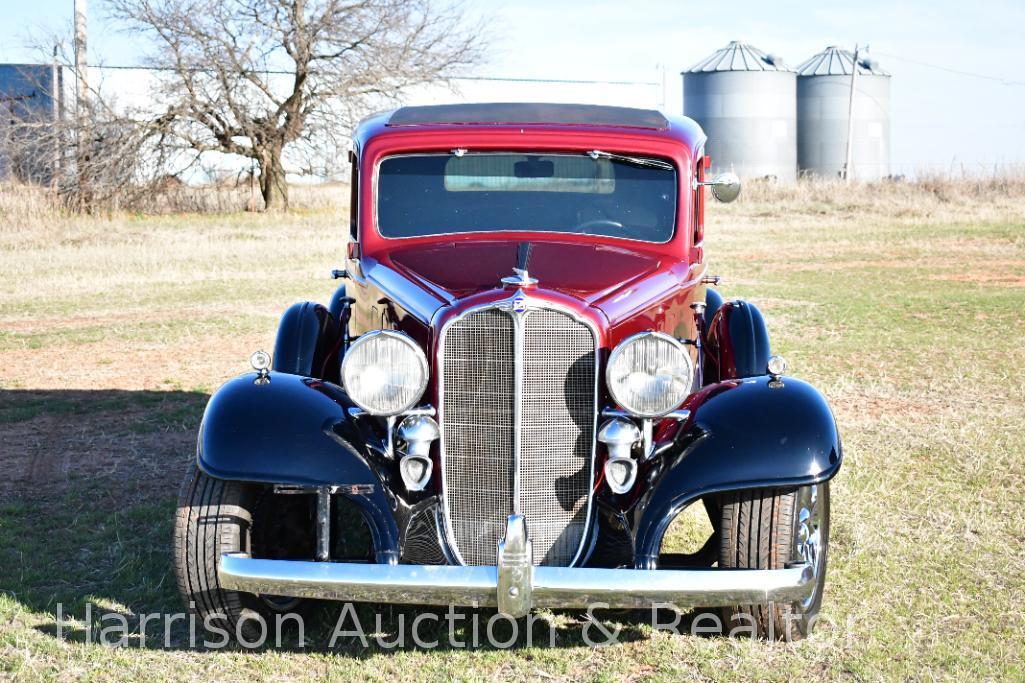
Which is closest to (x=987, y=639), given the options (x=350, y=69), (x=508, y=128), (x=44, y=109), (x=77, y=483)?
(x=508, y=128)

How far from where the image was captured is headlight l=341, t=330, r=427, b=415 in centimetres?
365

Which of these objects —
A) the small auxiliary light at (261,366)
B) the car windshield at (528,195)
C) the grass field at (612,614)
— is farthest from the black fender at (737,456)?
the small auxiliary light at (261,366)

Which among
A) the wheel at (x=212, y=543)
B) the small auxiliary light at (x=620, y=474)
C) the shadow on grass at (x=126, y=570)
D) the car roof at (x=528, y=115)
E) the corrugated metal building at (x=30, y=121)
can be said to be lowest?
the shadow on grass at (x=126, y=570)

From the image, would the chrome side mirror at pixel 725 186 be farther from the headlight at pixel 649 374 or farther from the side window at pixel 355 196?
the side window at pixel 355 196

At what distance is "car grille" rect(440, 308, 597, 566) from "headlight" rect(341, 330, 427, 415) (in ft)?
0.33

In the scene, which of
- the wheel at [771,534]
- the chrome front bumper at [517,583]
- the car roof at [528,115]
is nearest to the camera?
the chrome front bumper at [517,583]

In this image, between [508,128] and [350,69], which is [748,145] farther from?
[508,128]

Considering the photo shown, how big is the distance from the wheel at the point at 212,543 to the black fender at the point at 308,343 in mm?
1285

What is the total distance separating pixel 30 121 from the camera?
2330 centimetres

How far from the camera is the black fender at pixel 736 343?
16.0ft

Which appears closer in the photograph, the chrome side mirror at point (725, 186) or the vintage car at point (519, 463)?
the vintage car at point (519, 463)

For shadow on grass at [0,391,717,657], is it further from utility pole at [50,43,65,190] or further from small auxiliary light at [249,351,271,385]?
utility pole at [50,43,65,190]

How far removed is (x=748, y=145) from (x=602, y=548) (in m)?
33.3

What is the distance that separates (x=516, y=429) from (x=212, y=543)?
3.65 ft
